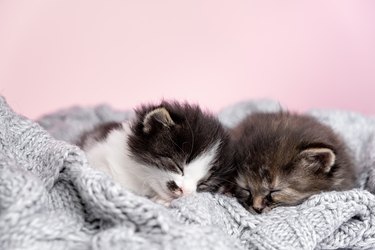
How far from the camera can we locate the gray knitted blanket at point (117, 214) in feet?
4.79

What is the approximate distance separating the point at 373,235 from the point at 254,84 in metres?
1.95

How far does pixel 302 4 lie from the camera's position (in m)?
3.60

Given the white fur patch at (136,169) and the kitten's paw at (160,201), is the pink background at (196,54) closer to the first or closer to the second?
the white fur patch at (136,169)

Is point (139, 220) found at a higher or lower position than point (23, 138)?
lower

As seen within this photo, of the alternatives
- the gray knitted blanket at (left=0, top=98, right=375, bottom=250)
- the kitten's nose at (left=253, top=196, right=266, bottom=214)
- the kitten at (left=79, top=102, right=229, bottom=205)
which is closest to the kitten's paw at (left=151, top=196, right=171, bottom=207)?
the kitten at (left=79, top=102, right=229, bottom=205)

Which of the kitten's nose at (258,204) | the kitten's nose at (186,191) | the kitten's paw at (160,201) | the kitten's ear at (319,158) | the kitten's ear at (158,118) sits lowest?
the kitten's nose at (258,204)

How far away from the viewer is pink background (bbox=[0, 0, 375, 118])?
3.33 m

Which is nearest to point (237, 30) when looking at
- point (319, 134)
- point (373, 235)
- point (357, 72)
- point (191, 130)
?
point (357, 72)

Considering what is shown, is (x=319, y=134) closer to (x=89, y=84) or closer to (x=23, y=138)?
(x=23, y=138)

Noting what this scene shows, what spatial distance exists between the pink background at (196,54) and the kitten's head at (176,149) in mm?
1410

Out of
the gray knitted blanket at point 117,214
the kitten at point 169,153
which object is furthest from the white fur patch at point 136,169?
the gray knitted blanket at point 117,214

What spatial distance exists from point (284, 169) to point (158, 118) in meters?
0.58

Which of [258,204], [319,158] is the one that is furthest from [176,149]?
[319,158]

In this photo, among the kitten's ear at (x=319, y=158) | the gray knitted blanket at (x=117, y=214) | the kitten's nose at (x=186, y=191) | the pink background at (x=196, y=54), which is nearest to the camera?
the gray knitted blanket at (x=117, y=214)
